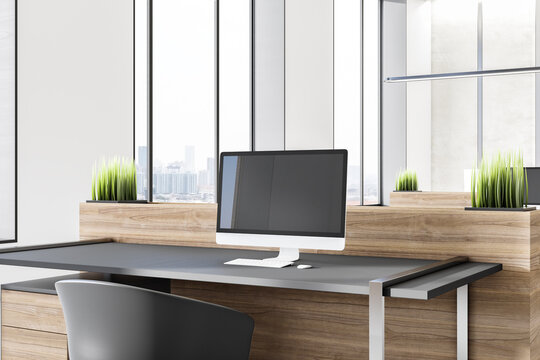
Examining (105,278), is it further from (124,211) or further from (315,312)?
(315,312)

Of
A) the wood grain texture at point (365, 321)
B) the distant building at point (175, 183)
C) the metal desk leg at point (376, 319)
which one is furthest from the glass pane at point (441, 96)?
the metal desk leg at point (376, 319)

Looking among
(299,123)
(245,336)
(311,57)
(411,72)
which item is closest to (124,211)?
(245,336)

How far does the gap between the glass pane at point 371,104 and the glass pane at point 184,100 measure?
257 cm

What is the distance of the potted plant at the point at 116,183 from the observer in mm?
2896

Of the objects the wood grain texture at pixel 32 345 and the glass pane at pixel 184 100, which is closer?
the wood grain texture at pixel 32 345

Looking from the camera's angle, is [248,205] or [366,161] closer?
[248,205]

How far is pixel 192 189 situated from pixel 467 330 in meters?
2.58

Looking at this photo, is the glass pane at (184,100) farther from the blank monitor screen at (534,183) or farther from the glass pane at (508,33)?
the glass pane at (508,33)

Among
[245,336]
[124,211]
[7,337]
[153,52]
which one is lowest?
[7,337]

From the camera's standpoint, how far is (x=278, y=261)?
2.07 m

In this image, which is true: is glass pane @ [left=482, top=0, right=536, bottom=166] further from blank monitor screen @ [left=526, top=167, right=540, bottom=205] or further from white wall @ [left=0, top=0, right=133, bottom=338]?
white wall @ [left=0, top=0, right=133, bottom=338]

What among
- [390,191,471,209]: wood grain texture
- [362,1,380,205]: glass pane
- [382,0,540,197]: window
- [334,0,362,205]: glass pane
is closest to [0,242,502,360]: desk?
[390,191,471,209]: wood grain texture

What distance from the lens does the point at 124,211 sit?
2773 mm

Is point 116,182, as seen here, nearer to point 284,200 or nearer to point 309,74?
point 284,200
